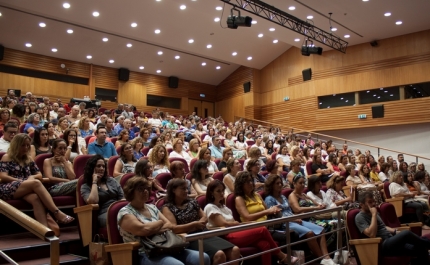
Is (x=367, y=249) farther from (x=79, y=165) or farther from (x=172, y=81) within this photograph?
(x=172, y=81)

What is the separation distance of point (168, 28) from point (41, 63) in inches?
156

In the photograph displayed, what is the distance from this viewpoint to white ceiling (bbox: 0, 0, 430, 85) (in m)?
8.69

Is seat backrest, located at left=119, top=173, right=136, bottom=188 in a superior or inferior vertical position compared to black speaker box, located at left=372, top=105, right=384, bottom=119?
inferior

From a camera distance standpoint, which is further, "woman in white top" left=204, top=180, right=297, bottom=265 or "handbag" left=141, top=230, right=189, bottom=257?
"woman in white top" left=204, top=180, right=297, bottom=265

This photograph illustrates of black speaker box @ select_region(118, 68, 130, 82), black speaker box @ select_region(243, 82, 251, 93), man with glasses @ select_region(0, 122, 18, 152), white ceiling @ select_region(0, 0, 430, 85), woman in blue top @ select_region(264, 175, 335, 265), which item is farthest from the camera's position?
black speaker box @ select_region(243, 82, 251, 93)

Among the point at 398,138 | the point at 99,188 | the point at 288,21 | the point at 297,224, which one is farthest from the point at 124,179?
the point at 398,138

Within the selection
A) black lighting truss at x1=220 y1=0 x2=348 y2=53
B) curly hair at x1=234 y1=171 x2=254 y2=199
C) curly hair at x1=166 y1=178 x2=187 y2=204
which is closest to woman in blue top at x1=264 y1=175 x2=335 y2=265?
curly hair at x1=234 y1=171 x2=254 y2=199

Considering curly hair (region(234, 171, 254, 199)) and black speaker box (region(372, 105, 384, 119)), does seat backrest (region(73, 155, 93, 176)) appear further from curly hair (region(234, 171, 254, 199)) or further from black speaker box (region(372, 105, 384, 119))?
black speaker box (region(372, 105, 384, 119))

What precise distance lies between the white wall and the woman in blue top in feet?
26.0

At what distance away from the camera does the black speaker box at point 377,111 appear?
1052 cm

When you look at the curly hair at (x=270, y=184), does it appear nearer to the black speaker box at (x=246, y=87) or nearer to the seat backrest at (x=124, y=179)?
the seat backrest at (x=124, y=179)

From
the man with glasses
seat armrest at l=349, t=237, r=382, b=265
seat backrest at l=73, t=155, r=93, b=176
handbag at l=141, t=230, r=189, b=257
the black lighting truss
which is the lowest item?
seat armrest at l=349, t=237, r=382, b=265

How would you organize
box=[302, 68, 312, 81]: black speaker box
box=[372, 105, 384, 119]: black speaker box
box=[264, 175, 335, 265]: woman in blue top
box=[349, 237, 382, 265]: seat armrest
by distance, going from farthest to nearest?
box=[302, 68, 312, 81]: black speaker box → box=[372, 105, 384, 119]: black speaker box → box=[264, 175, 335, 265]: woman in blue top → box=[349, 237, 382, 265]: seat armrest

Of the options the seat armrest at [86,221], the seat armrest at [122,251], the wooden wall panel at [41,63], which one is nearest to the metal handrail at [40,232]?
the seat armrest at [122,251]
